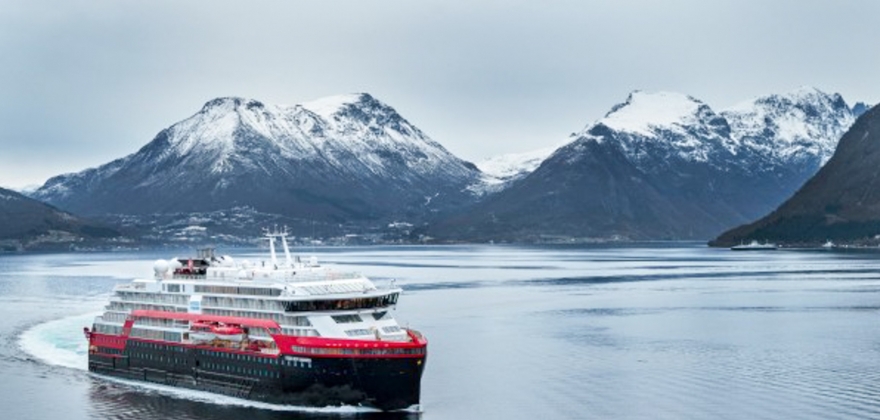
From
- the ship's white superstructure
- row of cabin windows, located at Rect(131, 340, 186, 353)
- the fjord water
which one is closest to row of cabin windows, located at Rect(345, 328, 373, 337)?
the ship's white superstructure

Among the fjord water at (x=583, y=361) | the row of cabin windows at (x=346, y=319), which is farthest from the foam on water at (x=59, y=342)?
the row of cabin windows at (x=346, y=319)

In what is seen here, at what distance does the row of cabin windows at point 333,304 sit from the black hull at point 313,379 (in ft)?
10.1

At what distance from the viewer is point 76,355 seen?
3802 inches

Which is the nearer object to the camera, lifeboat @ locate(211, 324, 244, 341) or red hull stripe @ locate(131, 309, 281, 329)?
red hull stripe @ locate(131, 309, 281, 329)

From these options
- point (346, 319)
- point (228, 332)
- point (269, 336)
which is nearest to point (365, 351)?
point (346, 319)

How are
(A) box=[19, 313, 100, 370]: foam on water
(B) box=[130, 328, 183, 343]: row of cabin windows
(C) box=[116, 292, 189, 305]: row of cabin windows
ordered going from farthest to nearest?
(A) box=[19, 313, 100, 370]: foam on water
(C) box=[116, 292, 189, 305]: row of cabin windows
(B) box=[130, 328, 183, 343]: row of cabin windows

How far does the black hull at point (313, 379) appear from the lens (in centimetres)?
6819

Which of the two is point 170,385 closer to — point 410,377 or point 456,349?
point 410,377

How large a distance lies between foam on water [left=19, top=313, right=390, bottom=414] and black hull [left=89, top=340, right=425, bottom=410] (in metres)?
0.35

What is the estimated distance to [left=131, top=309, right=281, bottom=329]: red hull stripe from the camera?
7219cm

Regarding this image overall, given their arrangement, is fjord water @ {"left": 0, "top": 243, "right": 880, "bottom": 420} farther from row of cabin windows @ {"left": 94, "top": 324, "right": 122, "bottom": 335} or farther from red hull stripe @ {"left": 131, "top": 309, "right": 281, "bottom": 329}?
red hull stripe @ {"left": 131, "top": 309, "right": 281, "bottom": 329}

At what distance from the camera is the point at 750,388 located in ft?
258

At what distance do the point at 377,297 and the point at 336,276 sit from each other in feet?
12.2

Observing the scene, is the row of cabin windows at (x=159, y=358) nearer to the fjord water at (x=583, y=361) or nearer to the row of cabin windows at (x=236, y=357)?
the fjord water at (x=583, y=361)
